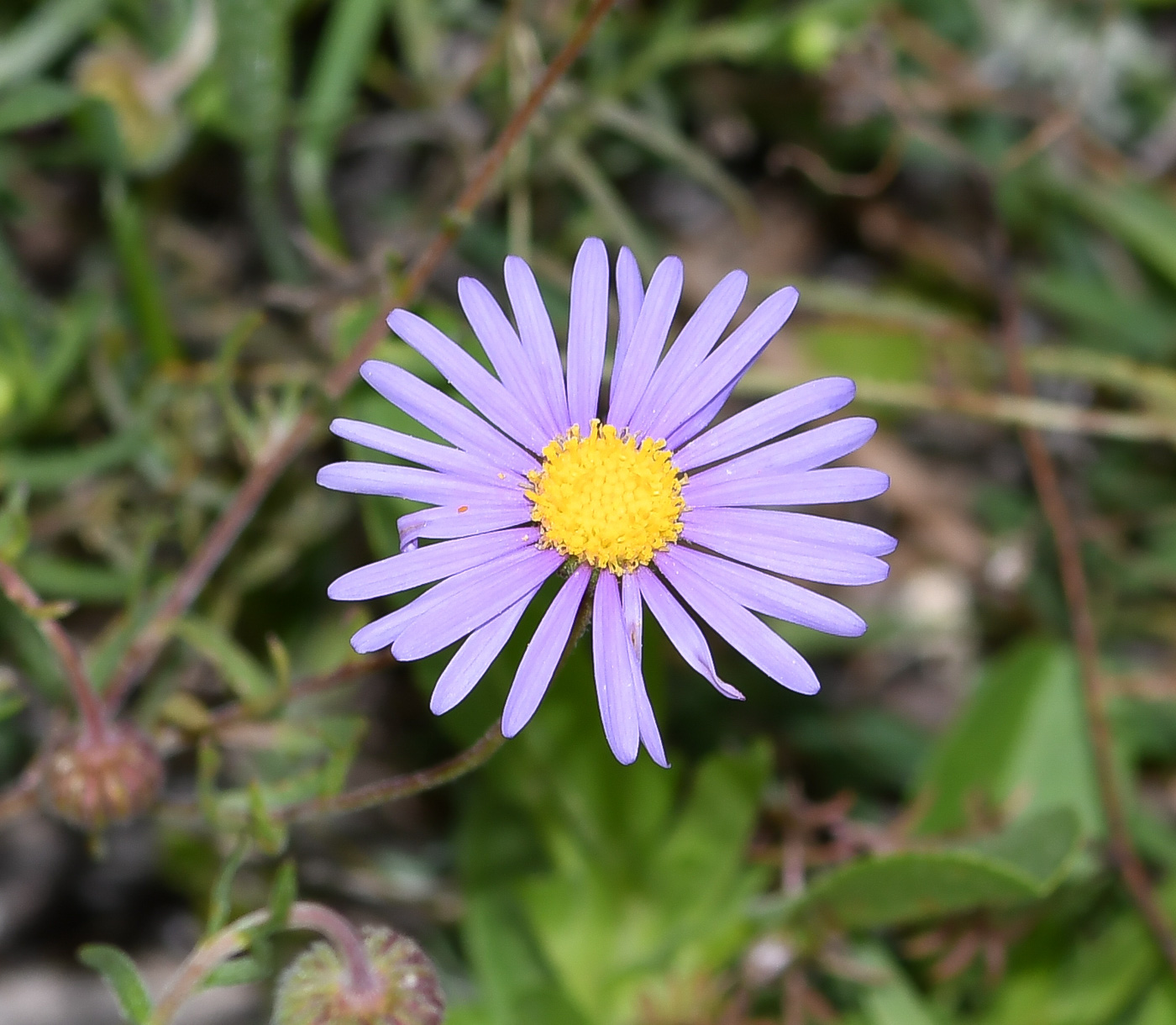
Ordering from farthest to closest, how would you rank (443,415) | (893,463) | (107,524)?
(893,463) → (107,524) → (443,415)

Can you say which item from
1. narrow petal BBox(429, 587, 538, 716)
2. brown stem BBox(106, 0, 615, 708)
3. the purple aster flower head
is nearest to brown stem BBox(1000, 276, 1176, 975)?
the purple aster flower head

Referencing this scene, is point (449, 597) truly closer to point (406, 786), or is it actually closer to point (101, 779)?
point (406, 786)

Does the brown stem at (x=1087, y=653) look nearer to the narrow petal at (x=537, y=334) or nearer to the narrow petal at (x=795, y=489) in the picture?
the narrow petal at (x=795, y=489)

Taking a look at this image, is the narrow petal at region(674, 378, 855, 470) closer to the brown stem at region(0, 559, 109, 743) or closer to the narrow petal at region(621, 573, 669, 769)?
the narrow petal at region(621, 573, 669, 769)

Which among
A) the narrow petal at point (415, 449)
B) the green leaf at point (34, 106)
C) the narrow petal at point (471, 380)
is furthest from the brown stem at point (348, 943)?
the green leaf at point (34, 106)

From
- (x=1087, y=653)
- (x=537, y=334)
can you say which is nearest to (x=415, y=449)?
(x=537, y=334)

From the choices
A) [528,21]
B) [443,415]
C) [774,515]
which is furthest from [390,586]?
[528,21]

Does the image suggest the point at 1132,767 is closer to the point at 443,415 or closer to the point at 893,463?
the point at 893,463
